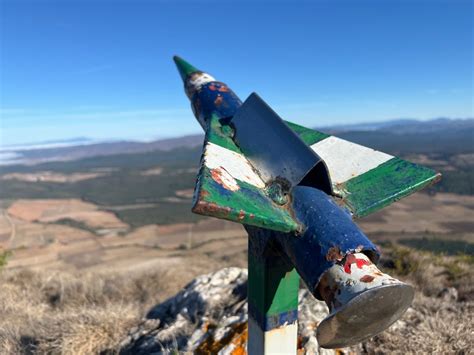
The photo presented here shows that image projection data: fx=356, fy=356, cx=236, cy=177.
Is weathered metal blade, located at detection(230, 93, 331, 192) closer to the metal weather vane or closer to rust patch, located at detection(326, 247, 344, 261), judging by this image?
the metal weather vane

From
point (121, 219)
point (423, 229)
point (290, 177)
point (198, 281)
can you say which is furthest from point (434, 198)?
point (290, 177)

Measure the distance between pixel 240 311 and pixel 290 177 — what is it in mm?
3046

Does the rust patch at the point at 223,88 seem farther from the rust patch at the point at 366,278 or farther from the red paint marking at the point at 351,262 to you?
the rust patch at the point at 366,278

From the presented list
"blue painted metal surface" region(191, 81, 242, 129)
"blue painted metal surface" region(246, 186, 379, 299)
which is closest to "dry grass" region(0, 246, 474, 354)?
"blue painted metal surface" region(246, 186, 379, 299)

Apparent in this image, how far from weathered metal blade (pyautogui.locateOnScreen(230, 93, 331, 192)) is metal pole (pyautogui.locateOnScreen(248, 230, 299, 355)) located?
536mm

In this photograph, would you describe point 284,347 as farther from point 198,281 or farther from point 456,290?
point 456,290

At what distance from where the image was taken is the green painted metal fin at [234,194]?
194 centimetres

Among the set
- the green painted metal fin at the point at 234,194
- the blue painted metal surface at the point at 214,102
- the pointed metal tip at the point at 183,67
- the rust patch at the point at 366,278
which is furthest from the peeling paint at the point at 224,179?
the pointed metal tip at the point at 183,67

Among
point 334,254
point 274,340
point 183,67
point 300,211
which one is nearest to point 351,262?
point 334,254

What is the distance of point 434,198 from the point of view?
→ 43.2m

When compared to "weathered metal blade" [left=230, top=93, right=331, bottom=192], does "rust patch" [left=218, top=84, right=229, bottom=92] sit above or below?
above

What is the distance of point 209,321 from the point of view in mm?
4691

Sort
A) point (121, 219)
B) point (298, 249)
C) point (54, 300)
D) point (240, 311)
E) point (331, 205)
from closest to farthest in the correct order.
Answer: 1. point (298, 249)
2. point (331, 205)
3. point (240, 311)
4. point (54, 300)
5. point (121, 219)

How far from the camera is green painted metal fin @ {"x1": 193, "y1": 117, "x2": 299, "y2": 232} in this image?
76.3 inches
